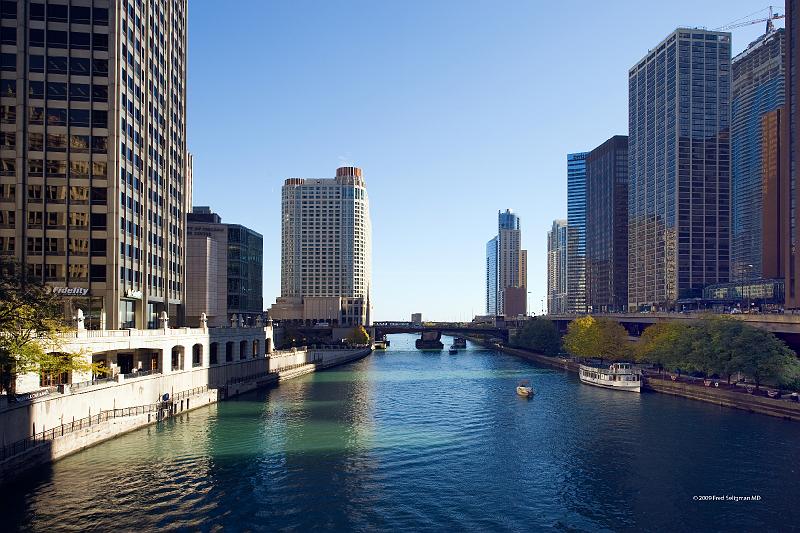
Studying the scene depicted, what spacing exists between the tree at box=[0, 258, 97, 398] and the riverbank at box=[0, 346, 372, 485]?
10.6ft

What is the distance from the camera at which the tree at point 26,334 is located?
6419 cm

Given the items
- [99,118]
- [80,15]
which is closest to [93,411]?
[99,118]

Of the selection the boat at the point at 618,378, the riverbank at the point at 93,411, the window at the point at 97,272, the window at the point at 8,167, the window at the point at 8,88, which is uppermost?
the window at the point at 8,88

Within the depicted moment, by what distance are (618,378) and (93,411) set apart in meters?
92.6

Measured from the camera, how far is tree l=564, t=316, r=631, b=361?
15988cm

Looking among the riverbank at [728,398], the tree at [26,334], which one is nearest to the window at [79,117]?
the tree at [26,334]

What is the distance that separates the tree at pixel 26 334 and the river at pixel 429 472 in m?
9.84

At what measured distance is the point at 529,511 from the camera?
53594mm

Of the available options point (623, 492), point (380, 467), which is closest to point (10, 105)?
point (380, 467)

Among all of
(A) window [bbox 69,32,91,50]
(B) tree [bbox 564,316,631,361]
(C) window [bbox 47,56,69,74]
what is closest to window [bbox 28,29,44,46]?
(C) window [bbox 47,56,69,74]

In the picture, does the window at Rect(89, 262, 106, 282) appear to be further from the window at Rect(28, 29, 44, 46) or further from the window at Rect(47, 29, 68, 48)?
the window at Rect(28, 29, 44, 46)

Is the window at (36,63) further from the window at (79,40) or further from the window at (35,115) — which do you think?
the window at (35,115)

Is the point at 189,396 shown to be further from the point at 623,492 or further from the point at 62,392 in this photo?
the point at 623,492

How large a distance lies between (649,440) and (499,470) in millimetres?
23417
